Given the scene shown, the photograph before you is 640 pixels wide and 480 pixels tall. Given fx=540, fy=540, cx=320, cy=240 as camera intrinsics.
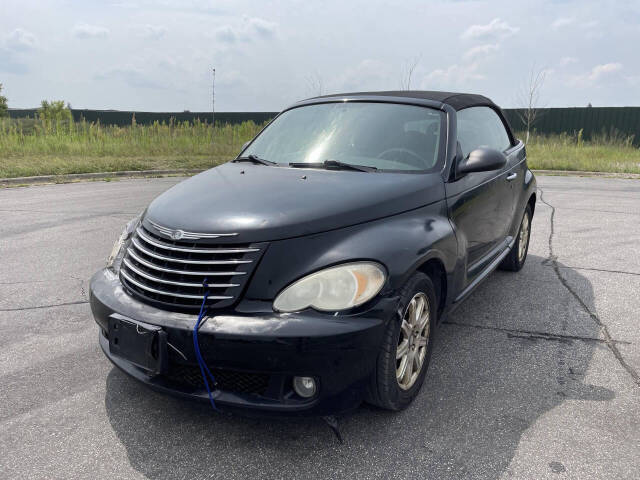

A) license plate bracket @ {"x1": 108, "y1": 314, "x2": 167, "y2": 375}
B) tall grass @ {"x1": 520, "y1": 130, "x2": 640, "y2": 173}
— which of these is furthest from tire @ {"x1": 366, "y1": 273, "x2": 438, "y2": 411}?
tall grass @ {"x1": 520, "y1": 130, "x2": 640, "y2": 173}

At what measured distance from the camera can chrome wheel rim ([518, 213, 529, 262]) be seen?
5266 mm

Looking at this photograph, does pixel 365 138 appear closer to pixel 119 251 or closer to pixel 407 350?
pixel 407 350

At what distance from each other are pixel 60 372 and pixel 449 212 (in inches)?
101

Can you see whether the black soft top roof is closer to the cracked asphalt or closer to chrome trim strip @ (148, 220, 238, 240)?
the cracked asphalt

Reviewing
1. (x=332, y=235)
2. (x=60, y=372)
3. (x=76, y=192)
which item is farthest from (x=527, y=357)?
(x=76, y=192)

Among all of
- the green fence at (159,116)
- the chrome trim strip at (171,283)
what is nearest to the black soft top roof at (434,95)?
the chrome trim strip at (171,283)

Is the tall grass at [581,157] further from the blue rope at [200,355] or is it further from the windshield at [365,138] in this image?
the blue rope at [200,355]

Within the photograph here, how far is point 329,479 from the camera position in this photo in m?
2.31

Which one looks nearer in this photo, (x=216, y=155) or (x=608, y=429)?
(x=608, y=429)

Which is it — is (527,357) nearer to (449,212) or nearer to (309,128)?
(449,212)

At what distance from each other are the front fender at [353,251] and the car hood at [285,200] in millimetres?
52

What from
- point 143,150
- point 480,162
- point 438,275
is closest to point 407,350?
point 438,275

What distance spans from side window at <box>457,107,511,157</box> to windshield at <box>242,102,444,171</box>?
0.99 feet

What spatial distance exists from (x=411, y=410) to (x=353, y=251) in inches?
38.3
